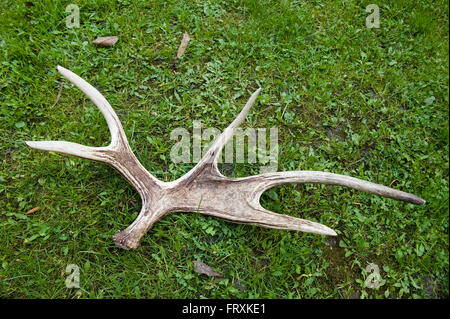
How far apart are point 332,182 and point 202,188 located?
95cm

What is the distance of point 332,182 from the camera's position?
7.38 ft

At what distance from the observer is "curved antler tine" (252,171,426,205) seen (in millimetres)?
2188

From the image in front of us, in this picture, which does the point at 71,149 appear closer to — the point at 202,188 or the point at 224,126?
the point at 202,188

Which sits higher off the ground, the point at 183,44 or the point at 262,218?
the point at 183,44

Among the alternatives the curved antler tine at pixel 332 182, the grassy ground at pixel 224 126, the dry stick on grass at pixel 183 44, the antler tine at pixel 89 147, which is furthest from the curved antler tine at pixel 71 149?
the dry stick on grass at pixel 183 44

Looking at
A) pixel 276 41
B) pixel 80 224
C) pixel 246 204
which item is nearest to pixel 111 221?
pixel 80 224

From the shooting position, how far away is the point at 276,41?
345cm

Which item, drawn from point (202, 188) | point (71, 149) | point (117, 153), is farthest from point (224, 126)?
point (71, 149)

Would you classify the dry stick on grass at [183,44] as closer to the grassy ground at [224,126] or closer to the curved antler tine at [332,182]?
the grassy ground at [224,126]

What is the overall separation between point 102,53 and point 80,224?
1.78 meters

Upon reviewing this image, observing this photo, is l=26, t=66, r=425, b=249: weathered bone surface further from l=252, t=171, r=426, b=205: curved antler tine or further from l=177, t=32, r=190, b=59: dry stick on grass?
l=177, t=32, r=190, b=59: dry stick on grass

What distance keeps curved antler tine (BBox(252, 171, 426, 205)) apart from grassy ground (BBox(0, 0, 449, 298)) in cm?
34

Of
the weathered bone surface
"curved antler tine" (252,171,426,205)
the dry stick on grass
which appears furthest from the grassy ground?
"curved antler tine" (252,171,426,205)

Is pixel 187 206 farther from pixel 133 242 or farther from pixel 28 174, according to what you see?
pixel 28 174
